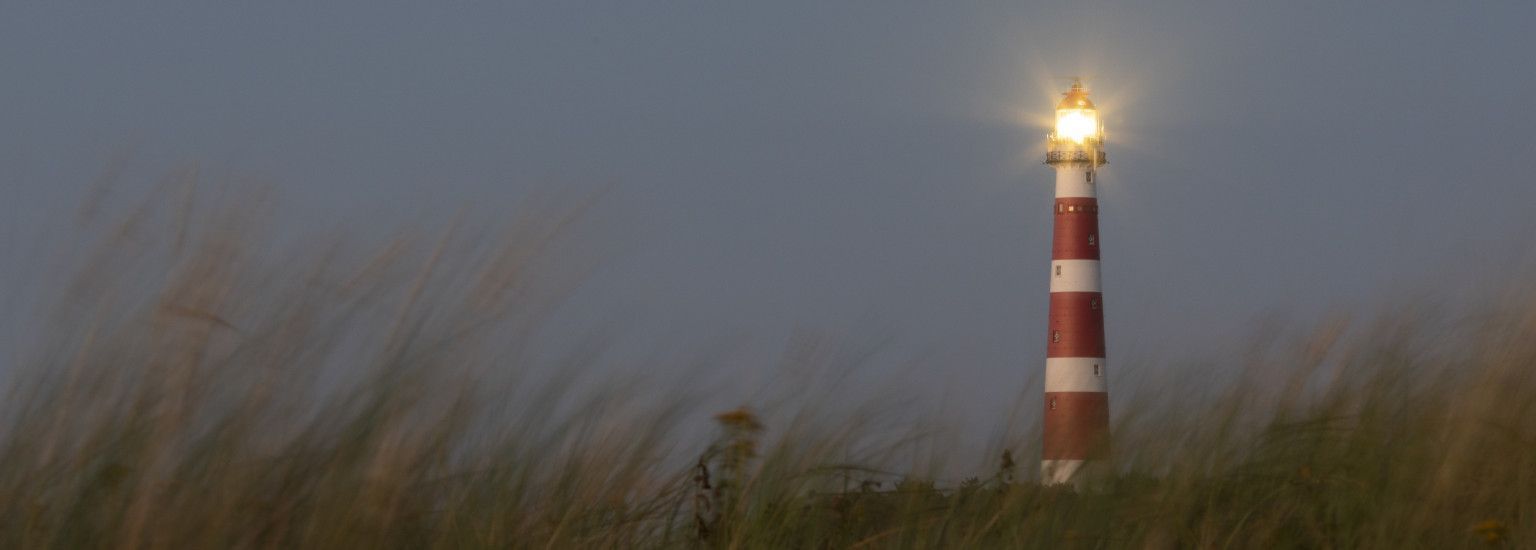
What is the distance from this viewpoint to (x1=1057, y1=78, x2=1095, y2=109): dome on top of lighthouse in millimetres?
24750

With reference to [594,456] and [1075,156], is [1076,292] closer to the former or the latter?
[1075,156]

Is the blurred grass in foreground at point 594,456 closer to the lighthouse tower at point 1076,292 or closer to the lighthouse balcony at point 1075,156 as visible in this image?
the lighthouse tower at point 1076,292

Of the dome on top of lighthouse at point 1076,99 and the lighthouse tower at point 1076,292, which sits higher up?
the dome on top of lighthouse at point 1076,99

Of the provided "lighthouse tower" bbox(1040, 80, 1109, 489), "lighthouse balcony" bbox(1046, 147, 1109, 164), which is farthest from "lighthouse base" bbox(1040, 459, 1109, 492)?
"lighthouse balcony" bbox(1046, 147, 1109, 164)

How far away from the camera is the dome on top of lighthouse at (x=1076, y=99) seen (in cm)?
2475

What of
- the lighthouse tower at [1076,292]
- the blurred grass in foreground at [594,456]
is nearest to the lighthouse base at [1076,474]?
the blurred grass in foreground at [594,456]

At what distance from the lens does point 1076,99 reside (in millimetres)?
24984

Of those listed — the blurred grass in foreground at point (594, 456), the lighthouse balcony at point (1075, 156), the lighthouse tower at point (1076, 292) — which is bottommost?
the blurred grass in foreground at point (594, 456)

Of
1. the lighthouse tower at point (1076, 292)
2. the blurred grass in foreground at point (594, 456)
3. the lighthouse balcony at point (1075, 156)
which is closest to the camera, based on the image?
the blurred grass in foreground at point (594, 456)

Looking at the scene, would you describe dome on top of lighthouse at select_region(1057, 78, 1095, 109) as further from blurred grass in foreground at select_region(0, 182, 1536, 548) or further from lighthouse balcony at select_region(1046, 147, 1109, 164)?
blurred grass in foreground at select_region(0, 182, 1536, 548)

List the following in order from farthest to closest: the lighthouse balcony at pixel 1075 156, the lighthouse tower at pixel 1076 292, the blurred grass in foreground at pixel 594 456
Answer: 1. the lighthouse balcony at pixel 1075 156
2. the lighthouse tower at pixel 1076 292
3. the blurred grass in foreground at pixel 594 456

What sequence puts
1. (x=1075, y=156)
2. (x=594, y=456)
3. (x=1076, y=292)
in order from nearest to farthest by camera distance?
1. (x=594, y=456)
2. (x=1076, y=292)
3. (x=1075, y=156)

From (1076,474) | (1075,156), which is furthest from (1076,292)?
(1076,474)

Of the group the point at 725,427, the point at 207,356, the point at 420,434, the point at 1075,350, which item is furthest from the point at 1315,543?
the point at 1075,350
